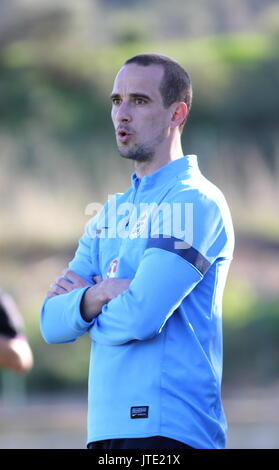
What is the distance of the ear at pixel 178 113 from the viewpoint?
132 inches

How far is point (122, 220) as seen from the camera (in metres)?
3.31

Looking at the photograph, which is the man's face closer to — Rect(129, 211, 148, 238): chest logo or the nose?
the nose

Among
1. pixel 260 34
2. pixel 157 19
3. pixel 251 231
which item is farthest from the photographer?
pixel 157 19

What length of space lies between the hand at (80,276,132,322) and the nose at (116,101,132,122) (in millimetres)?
509

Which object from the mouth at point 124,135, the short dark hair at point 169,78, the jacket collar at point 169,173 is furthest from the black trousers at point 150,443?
the short dark hair at point 169,78

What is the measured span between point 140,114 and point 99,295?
1.92ft

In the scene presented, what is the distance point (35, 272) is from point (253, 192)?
5.56 metres

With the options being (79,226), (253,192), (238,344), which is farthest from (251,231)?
(238,344)

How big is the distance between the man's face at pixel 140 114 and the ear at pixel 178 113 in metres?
0.02

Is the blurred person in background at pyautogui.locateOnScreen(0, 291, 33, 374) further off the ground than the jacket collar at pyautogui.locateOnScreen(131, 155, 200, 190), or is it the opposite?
the jacket collar at pyautogui.locateOnScreen(131, 155, 200, 190)

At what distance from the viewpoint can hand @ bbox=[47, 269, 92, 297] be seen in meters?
3.33

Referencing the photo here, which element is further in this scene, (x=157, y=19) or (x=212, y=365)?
(x=157, y=19)

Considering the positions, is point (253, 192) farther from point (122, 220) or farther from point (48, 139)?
point (122, 220)

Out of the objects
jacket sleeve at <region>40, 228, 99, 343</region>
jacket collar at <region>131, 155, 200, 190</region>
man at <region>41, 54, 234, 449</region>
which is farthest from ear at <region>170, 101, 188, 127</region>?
jacket sleeve at <region>40, 228, 99, 343</region>
